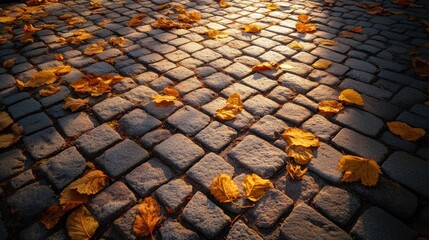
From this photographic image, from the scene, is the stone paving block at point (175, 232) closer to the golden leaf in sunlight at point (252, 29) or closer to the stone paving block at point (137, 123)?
the stone paving block at point (137, 123)

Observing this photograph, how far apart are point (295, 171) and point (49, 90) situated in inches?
95.5

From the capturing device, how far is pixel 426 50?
3094mm

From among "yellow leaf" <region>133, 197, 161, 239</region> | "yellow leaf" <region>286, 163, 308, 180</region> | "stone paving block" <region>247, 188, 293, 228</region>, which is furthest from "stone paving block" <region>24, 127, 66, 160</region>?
"yellow leaf" <region>286, 163, 308, 180</region>

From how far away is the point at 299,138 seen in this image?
202 cm

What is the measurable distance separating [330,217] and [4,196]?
82.1 inches

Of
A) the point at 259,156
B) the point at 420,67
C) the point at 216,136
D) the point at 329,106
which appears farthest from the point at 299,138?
the point at 420,67

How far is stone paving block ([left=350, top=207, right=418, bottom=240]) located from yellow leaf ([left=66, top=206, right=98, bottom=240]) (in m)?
1.51

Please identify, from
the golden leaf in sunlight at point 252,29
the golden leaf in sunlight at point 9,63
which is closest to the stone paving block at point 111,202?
the golden leaf in sunlight at point 9,63

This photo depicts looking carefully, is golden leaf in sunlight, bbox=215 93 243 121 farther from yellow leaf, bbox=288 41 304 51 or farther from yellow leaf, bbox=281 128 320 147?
yellow leaf, bbox=288 41 304 51

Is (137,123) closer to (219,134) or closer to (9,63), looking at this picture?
(219,134)

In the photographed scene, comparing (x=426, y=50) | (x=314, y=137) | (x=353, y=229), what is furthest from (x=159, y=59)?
(x=426, y=50)

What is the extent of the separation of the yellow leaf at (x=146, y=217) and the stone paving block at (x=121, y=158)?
34cm

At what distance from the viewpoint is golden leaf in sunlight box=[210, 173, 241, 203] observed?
5.30ft

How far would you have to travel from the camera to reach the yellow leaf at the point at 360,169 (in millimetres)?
1699
